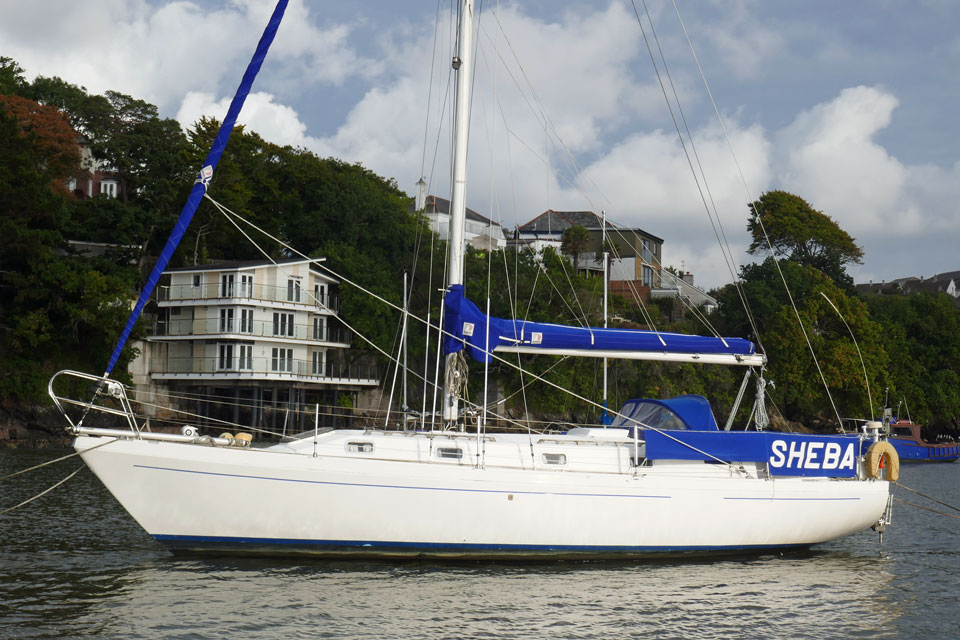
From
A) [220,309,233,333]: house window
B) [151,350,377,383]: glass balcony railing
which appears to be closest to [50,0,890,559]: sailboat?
[151,350,377,383]: glass balcony railing

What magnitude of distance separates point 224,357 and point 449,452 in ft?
120

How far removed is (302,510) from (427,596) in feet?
7.85

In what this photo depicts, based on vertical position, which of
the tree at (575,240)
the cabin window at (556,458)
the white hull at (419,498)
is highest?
the tree at (575,240)

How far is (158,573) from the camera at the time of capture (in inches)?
520

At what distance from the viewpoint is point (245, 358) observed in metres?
47.9

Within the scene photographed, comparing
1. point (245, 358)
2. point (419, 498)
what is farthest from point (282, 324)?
point (419, 498)

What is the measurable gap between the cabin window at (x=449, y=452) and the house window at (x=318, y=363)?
126 feet

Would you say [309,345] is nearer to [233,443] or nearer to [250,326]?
[250,326]

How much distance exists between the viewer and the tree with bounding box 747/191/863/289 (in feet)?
258

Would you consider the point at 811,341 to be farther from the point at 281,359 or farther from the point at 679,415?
the point at 679,415

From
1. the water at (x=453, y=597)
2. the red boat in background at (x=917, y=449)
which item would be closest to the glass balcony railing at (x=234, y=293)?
the water at (x=453, y=597)

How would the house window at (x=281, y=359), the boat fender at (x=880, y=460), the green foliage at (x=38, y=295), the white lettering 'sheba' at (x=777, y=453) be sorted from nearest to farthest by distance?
the white lettering 'sheba' at (x=777, y=453) < the boat fender at (x=880, y=460) < the green foliage at (x=38, y=295) < the house window at (x=281, y=359)

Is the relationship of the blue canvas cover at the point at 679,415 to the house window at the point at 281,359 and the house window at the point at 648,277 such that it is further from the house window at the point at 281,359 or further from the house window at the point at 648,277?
the house window at the point at 648,277

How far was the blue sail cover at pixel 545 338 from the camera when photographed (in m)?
15.5
